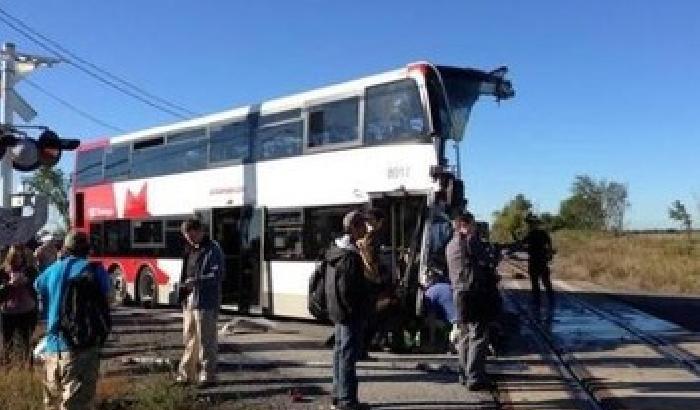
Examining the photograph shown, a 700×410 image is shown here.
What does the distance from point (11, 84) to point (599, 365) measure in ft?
40.0

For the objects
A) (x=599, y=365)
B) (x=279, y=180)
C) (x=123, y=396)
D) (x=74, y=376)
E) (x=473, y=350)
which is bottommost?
(x=599, y=365)

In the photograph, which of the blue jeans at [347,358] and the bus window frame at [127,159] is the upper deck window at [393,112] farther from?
the bus window frame at [127,159]

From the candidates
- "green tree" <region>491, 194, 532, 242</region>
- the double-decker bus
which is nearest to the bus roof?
the double-decker bus

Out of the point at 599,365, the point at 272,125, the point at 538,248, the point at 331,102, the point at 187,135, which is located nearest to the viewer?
the point at 599,365

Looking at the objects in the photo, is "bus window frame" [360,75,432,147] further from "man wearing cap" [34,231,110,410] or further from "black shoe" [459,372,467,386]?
"man wearing cap" [34,231,110,410]

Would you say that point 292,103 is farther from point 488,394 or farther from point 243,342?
point 488,394

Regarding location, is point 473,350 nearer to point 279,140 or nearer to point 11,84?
point 279,140

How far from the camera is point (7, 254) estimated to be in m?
10.7

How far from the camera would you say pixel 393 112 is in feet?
48.3

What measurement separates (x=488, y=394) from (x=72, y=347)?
4529mm

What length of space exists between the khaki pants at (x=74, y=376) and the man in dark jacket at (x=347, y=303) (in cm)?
226

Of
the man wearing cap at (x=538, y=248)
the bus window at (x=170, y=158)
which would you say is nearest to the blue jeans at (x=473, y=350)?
the man wearing cap at (x=538, y=248)

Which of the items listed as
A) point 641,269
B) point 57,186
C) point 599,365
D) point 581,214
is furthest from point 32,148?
point 581,214

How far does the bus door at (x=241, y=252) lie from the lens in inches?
712
